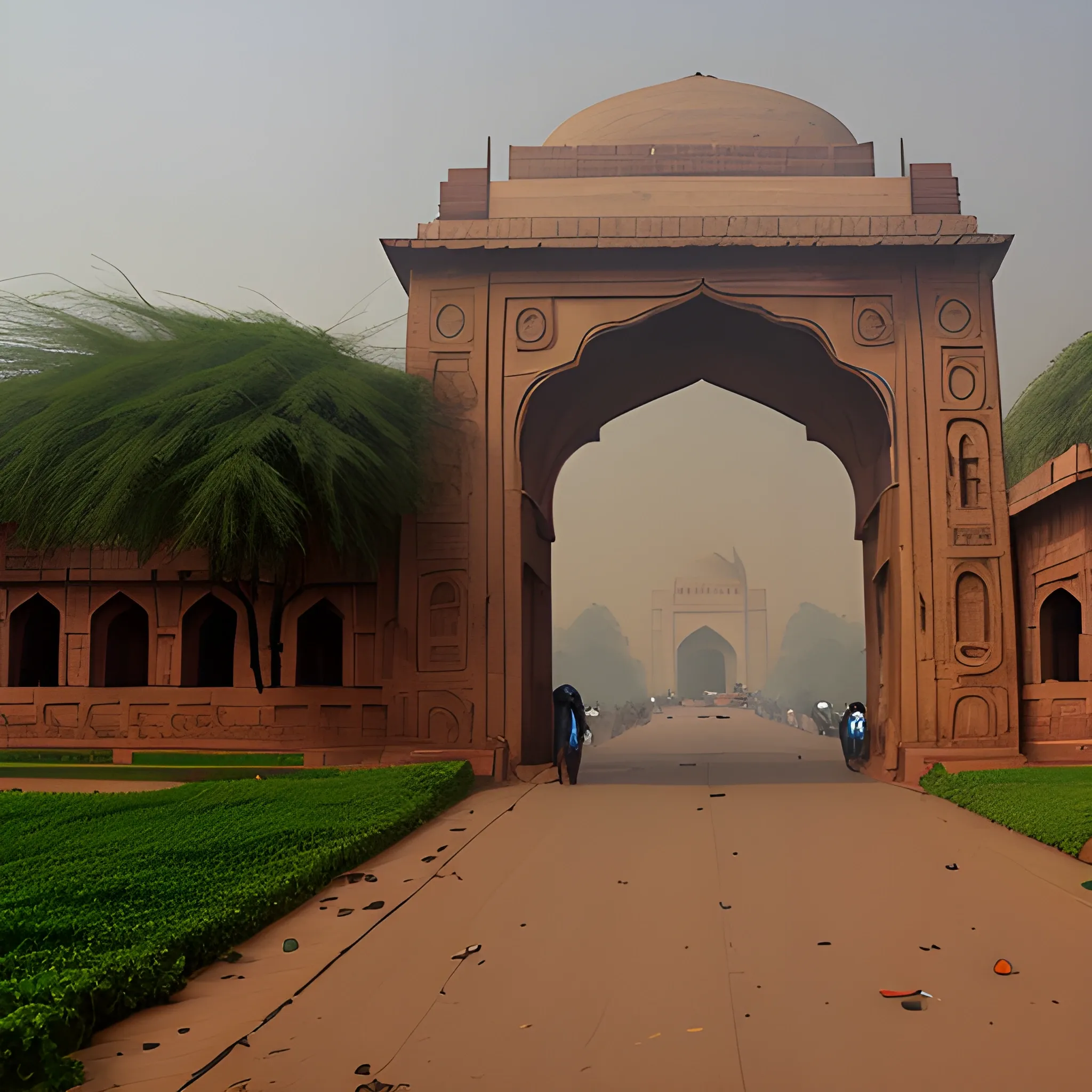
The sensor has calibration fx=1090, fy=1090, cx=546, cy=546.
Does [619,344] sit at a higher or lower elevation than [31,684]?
higher

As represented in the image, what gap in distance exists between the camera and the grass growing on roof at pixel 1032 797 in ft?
23.7

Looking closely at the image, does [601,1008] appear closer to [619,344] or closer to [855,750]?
→ [619,344]

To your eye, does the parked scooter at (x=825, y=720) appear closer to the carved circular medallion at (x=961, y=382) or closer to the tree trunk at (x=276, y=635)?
the carved circular medallion at (x=961, y=382)

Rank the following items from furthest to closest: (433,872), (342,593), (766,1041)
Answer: (342,593)
(433,872)
(766,1041)

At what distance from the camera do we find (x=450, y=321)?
1194cm

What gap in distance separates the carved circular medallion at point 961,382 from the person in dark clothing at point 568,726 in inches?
210

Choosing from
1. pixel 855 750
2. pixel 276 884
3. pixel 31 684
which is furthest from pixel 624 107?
pixel 276 884

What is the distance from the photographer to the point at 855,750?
45.9 feet

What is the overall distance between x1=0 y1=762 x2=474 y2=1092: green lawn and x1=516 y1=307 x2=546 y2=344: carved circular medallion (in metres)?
4.72

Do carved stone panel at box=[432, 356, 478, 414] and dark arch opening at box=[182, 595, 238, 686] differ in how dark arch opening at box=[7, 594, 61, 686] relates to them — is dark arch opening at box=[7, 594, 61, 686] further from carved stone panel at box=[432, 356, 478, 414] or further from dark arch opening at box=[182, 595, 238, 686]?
carved stone panel at box=[432, 356, 478, 414]

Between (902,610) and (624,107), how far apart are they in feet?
24.8

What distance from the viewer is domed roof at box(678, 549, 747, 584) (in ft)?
192

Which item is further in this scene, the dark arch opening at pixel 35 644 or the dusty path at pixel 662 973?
the dark arch opening at pixel 35 644

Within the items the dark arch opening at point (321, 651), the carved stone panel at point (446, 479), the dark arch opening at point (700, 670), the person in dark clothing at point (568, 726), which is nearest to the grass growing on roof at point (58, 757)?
the dark arch opening at point (321, 651)
